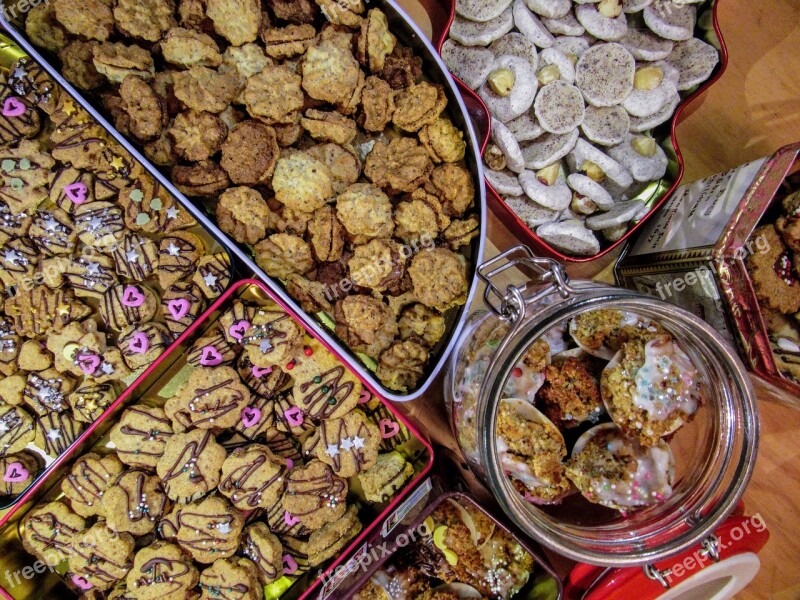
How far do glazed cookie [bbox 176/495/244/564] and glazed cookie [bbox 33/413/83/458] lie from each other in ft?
1.54

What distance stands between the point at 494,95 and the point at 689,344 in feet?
3.09

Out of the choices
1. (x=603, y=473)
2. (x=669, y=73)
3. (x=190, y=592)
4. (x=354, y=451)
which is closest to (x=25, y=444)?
(x=190, y=592)

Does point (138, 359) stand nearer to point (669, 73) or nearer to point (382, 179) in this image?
point (382, 179)

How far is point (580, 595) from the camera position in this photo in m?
1.70

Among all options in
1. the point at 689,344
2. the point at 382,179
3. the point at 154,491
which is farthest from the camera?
the point at 154,491

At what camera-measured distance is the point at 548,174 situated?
1.72 meters

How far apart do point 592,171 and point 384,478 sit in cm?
119

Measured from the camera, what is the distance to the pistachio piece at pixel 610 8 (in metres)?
1.70

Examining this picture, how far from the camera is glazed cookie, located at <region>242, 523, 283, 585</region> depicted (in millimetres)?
1770

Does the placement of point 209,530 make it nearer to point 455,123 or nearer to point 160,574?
point 160,574

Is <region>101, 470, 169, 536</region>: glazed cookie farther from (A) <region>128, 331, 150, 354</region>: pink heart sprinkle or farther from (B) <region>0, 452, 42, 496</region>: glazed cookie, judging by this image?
(A) <region>128, 331, 150, 354</region>: pink heart sprinkle

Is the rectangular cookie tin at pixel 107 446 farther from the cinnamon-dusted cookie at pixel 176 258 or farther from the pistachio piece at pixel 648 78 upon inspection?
the pistachio piece at pixel 648 78

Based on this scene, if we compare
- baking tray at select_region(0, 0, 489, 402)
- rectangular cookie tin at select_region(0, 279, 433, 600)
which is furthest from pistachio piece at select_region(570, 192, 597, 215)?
rectangular cookie tin at select_region(0, 279, 433, 600)

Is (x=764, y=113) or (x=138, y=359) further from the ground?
(x=138, y=359)
